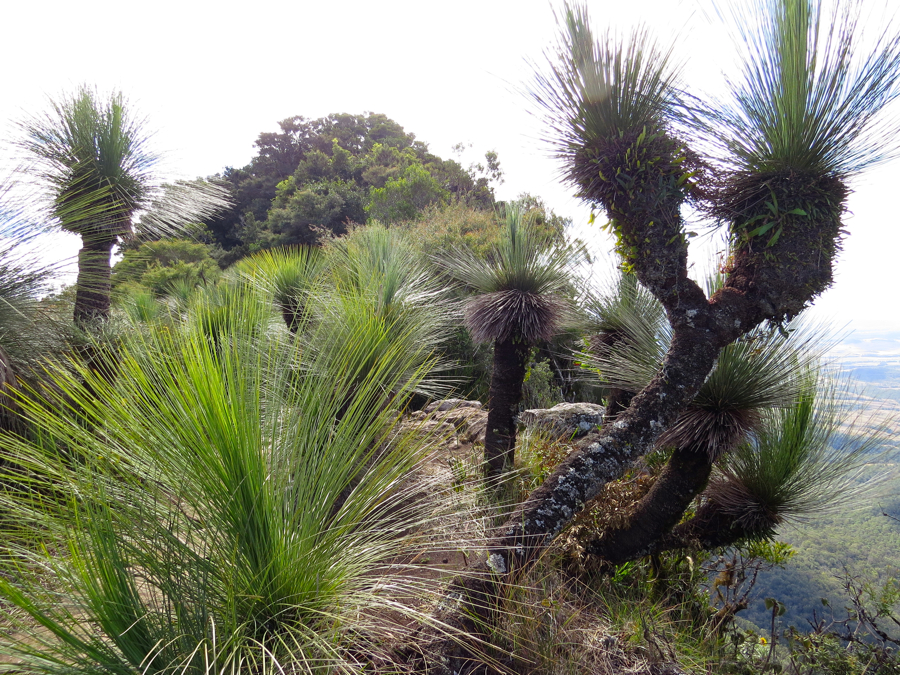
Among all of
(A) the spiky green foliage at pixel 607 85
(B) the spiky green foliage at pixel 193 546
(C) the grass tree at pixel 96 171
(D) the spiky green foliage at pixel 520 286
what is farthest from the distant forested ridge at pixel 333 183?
(B) the spiky green foliage at pixel 193 546

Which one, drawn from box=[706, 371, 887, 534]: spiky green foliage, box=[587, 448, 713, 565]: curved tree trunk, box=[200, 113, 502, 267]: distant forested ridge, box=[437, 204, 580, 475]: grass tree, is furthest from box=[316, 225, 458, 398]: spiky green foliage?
box=[200, 113, 502, 267]: distant forested ridge

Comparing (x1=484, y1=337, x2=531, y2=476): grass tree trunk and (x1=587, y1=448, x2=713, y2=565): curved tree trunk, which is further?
(x1=484, y1=337, x2=531, y2=476): grass tree trunk

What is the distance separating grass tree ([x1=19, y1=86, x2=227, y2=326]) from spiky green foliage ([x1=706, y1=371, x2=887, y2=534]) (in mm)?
7318

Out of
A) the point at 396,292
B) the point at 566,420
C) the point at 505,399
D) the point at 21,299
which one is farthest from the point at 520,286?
the point at 21,299

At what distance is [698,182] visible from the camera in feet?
10.4

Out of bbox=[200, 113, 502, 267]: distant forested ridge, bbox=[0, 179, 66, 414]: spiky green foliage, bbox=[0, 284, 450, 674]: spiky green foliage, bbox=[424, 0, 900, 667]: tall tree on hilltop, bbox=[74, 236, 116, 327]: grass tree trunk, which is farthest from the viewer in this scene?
bbox=[200, 113, 502, 267]: distant forested ridge

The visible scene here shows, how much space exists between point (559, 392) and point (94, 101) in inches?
345

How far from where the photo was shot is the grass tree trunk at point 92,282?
5487 millimetres

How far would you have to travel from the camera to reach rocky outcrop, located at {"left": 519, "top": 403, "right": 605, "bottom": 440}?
5.62 metres

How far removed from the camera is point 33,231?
12.4ft

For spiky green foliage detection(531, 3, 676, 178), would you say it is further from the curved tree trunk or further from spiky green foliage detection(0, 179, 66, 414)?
spiky green foliage detection(0, 179, 66, 414)

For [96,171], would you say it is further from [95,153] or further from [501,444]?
[501,444]

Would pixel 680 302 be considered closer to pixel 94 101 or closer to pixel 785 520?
pixel 785 520

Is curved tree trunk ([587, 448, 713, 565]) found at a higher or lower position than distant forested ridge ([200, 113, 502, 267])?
lower
